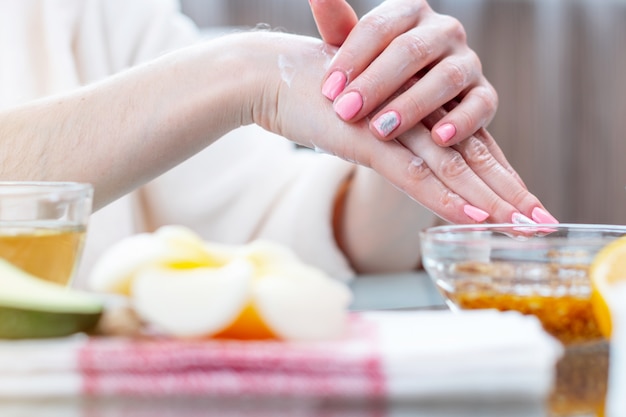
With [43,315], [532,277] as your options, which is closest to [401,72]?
[532,277]

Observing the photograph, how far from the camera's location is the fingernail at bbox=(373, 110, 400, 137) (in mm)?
720

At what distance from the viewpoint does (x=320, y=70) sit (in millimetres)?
759

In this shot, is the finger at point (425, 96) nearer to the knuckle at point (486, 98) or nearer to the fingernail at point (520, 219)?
the knuckle at point (486, 98)

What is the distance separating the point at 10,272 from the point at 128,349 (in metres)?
0.07

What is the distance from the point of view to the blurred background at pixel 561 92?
239cm

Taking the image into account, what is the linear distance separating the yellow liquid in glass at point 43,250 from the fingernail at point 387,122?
379mm

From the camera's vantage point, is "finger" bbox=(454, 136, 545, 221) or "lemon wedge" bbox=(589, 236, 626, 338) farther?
"finger" bbox=(454, 136, 545, 221)

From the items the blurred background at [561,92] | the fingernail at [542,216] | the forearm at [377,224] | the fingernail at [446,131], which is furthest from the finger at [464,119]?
the blurred background at [561,92]

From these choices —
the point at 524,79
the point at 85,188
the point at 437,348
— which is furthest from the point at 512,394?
the point at 524,79

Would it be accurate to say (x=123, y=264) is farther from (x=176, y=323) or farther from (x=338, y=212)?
(x=338, y=212)

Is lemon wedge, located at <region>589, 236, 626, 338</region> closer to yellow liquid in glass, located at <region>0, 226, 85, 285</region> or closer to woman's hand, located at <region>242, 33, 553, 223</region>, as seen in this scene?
yellow liquid in glass, located at <region>0, 226, 85, 285</region>

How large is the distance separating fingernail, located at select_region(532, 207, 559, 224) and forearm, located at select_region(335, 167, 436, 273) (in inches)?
16.9

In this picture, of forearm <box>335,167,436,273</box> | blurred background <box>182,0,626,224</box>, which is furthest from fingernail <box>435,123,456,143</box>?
blurred background <box>182,0,626,224</box>

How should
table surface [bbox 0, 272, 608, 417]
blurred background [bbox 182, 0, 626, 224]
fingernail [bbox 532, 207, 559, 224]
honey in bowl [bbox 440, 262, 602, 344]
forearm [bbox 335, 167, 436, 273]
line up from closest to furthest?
table surface [bbox 0, 272, 608, 417]
honey in bowl [bbox 440, 262, 602, 344]
fingernail [bbox 532, 207, 559, 224]
forearm [bbox 335, 167, 436, 273]
blurred background [bbox 182, 0, 626, 224]
